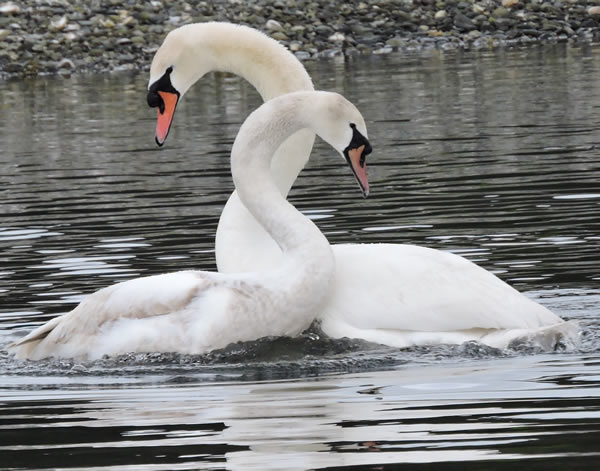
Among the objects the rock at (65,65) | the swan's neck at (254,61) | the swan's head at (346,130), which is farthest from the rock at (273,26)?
the swan's head at (346,130)

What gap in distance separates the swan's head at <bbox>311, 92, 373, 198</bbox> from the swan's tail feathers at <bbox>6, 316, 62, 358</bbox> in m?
1.61

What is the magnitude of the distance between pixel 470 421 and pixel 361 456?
0.63 metres

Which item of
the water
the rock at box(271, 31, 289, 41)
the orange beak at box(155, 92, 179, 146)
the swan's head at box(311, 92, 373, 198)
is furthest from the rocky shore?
the swan's head at box(311, 92, 373, 198)

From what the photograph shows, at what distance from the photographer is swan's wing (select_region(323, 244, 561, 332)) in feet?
24.1

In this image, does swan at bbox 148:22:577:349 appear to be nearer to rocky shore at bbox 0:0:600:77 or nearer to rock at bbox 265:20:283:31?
rocky shore at bbox 0:0:600:77

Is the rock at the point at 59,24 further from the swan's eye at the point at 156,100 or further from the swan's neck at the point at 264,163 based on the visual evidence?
the swan's neck at the point at 264,163

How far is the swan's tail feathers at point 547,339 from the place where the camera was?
23.6 feet

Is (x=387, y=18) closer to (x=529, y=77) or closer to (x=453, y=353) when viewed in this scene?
(x=529, y=77)

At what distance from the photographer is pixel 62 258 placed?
10672mm

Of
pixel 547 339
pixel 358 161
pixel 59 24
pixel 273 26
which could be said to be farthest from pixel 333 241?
pixel 59 24

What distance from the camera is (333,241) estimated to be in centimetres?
1091

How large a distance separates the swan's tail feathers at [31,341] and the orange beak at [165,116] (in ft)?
4.64

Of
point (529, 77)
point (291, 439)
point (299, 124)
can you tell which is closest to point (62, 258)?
point (299, 124)

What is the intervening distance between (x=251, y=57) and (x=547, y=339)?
9.04ft
